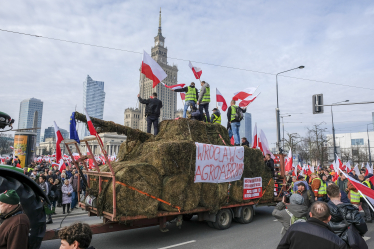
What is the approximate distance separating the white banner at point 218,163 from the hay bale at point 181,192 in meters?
0.31

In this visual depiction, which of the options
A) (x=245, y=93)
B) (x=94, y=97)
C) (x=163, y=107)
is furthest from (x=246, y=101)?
(x=94, y=97)

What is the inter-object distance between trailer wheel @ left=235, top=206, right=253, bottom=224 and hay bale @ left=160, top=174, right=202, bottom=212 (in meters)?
2.48

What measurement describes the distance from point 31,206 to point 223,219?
20.6 feet

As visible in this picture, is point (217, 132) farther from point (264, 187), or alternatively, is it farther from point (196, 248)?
point (196, 248)

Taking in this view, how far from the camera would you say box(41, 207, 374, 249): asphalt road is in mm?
6805

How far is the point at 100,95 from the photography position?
164 m

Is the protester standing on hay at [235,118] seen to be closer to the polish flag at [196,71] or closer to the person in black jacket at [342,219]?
the polish flag at [196,71]

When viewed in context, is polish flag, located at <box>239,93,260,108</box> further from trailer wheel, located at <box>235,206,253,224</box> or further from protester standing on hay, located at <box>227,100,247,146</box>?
trailer wheel, located at <box>235,206,253,224</box>

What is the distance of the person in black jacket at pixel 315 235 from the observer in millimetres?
2658

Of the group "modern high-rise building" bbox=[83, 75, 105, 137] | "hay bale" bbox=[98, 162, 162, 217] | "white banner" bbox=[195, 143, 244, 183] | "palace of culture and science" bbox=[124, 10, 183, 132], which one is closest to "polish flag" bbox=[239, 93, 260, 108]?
"white banner" bbox=[195, 143, 244, 183]

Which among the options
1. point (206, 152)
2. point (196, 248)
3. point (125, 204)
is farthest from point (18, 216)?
point (206, 152)

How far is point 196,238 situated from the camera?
294 inches

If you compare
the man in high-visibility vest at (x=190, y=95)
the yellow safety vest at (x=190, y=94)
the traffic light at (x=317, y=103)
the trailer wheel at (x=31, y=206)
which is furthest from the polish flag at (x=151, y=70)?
the traffic light at (x=317, y=103)

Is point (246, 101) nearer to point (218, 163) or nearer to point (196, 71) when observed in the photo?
point (196, 71)
